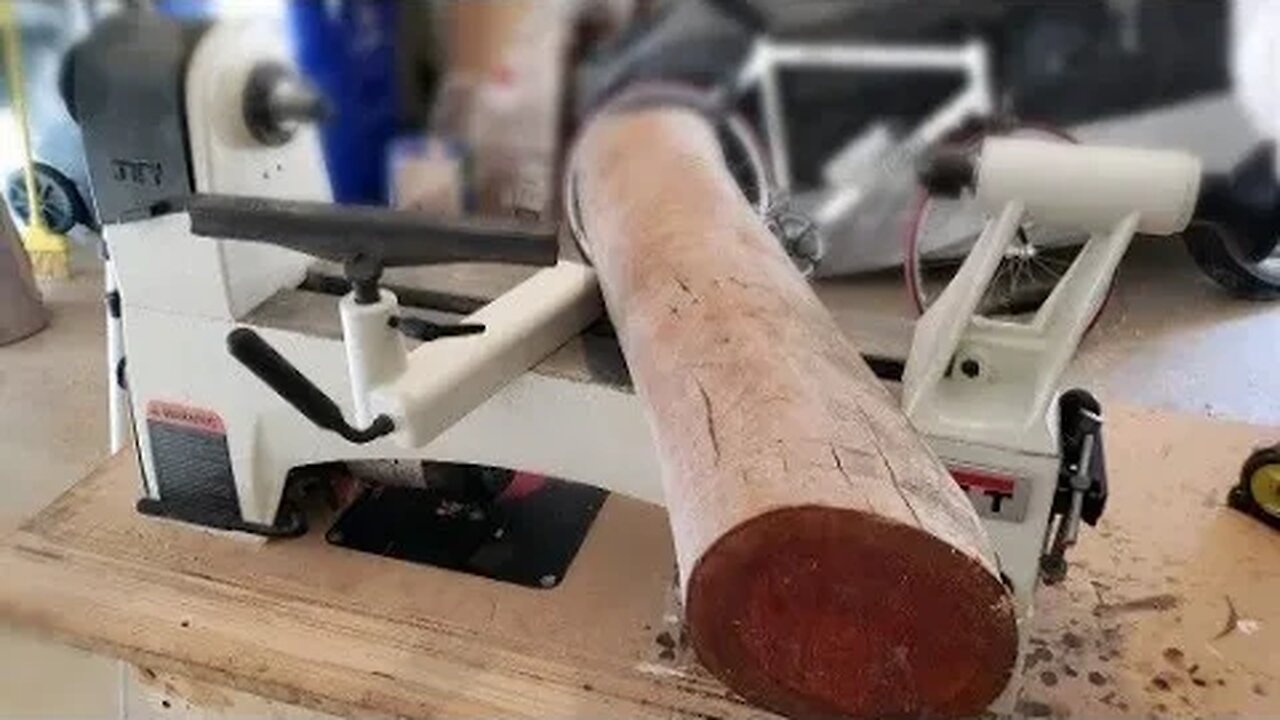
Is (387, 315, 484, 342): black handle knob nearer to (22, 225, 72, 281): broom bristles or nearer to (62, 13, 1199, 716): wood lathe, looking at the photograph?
(62, 13, 1199, 716): wood lathe

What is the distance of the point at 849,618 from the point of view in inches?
21.1

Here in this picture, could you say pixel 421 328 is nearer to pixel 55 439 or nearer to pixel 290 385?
pixel 290 385

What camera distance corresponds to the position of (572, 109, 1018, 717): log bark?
1.70 feet

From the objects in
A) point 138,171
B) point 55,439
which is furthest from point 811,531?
point 55,439

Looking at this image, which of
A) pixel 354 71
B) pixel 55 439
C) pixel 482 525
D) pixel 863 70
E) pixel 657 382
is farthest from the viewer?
pixel 863 70

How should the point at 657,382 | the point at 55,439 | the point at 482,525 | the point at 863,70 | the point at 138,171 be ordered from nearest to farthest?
the point at 657,382 < the point at 138,171 < the point at 482,525 < the point at 55,439 < the point at 863,70

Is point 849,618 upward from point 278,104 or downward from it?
downward

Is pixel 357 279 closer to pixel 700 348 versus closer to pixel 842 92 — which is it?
pixel 700 348

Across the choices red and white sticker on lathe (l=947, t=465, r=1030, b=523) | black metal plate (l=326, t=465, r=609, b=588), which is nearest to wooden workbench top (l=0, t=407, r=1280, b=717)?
black metal plate (l=326, t=465, r=609, b=588)

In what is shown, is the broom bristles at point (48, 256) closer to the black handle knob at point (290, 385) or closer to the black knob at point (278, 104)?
the black knob at point (278, 104)

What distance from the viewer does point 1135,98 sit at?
6.94ft

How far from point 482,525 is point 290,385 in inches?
11.0

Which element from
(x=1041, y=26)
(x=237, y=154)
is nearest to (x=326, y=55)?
→ (x=237, y=154)

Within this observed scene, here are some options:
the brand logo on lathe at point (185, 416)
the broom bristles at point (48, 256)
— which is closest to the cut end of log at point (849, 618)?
the brand logo on lathe at point (185, 416)
